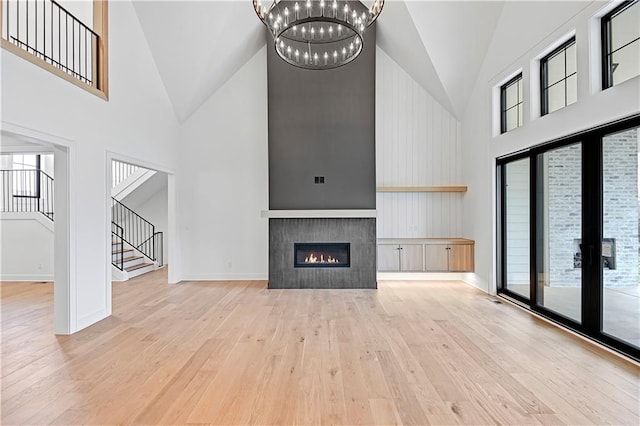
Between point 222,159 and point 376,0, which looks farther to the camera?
point 222,159

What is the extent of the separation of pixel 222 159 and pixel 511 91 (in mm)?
5612

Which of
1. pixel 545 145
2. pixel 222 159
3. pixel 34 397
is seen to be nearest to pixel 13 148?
pixel 222 159

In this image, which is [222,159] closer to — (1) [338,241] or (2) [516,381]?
(1) [338,241]

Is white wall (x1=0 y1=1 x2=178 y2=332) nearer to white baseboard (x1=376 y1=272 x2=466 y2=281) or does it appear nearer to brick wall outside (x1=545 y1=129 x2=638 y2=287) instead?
white baseboard (x1=376 y1=272 x2=466 y2=281)

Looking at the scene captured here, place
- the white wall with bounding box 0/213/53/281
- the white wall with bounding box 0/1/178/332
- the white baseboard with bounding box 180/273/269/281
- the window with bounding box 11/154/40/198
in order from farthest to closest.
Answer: the window with bounding box 11/154/40/198
the white baseboard with bounding box 180/273/269/281
the white wall with bounding box 0/213/53/281
the white wall with bounding box 0/1/178/332

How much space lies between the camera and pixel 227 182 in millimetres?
7180

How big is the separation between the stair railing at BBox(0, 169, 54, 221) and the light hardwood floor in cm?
481

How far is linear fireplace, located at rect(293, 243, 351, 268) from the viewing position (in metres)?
6.57

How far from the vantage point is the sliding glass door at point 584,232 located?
3.38 meters

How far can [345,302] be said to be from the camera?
5438mm

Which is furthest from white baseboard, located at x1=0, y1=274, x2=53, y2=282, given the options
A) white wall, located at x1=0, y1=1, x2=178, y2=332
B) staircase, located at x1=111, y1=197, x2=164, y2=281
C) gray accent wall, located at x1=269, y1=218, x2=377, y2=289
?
gray accent wall, located at x1=269, y1=218, x2=377, y2=289

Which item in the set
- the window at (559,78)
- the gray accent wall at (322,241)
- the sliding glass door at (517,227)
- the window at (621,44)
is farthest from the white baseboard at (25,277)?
the window at (621,44)

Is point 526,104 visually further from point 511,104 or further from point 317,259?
point 317,259

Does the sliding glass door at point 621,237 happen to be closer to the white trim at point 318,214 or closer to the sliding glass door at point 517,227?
the sliding glass door at point 517,227
